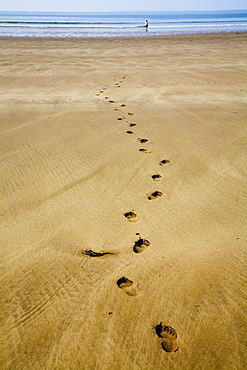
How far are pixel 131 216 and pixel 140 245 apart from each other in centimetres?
32

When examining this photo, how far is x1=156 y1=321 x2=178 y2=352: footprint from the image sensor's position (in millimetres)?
1267

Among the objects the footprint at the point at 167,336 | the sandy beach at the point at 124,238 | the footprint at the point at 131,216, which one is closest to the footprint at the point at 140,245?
the sandy beach at the point at 124,238

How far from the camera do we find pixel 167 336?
131 cm

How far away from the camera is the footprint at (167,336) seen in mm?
1267

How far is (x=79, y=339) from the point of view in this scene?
130 centimetres

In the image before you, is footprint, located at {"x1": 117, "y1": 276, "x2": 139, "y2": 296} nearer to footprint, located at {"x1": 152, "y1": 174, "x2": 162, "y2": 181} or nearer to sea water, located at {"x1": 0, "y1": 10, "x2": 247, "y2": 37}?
footprint, located at {"x1": 152, "y1": 174, "x2": 162, "y2": 181}

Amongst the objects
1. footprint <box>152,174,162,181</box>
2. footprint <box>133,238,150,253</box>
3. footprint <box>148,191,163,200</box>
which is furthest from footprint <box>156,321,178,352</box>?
footprint <box>152,174,162,181</box>

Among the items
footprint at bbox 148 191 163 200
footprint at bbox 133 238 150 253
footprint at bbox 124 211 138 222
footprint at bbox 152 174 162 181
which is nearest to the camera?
footprint at bbox 133 238 150 253

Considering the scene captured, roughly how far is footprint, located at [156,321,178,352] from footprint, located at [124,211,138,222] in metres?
0.82

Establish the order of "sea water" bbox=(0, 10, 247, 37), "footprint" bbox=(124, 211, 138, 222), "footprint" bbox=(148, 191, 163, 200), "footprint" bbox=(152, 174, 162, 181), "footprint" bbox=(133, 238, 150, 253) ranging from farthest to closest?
1. "sea water" bbox=(0, 10, 247, 37)
2. "footprint" bbox=(152, 174, 162, 181)
3. "footprint" bbox=(148, 191, 163, 200)
4. "footprint" bbox=(124, 211, 138, 222)
5. "footprint" bbox=(133, 238, 150, 253)

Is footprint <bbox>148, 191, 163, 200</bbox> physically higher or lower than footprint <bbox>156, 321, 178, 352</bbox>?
lower

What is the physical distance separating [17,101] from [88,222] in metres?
3.63

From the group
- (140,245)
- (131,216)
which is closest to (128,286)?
(140,245)

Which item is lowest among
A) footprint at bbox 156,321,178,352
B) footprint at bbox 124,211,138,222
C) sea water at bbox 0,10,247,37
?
sea water at bbox 0,10,247,37
